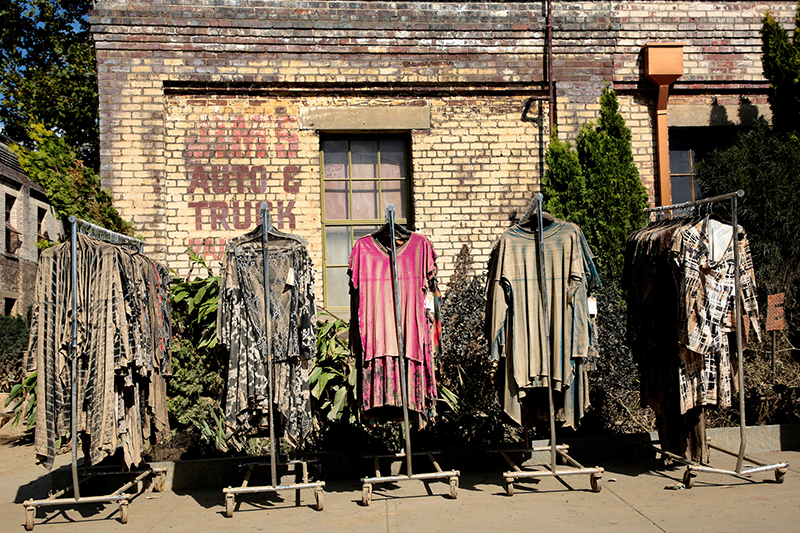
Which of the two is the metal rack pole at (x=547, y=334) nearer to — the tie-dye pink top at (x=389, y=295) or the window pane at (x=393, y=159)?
the tie-dye pink top at (x=389, y=295)

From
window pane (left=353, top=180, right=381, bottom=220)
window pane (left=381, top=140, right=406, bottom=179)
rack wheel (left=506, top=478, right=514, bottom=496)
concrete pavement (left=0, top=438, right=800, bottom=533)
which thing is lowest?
concrete pavement (left=0, top=438, right=800, bottom=533)

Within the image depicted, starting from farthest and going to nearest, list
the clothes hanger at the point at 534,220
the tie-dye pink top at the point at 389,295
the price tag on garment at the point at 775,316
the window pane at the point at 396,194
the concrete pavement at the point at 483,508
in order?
the window pane at the point at 396,194 < the price tag on garment at the point at 775,316 < the clothes hanger at the point at 534,220 < the tie-dye pink top at the point at 389,295 < the concrete pavement at the point at 483,508

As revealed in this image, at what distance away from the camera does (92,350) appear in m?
4.84

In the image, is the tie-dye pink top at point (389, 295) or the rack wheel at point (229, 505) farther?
the tie-dye pink top at point (389, 295)

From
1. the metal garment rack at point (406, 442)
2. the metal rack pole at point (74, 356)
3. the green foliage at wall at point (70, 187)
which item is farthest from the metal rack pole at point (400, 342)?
the green foliage at wall at point (70, 187)

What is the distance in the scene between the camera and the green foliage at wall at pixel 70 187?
24.1 feet

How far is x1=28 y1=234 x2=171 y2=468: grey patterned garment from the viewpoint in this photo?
4.78m

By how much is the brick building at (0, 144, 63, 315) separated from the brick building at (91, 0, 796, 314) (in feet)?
40.4

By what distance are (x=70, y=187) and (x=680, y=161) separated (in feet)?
25.5

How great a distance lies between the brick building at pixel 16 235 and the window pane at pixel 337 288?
13.1 meters

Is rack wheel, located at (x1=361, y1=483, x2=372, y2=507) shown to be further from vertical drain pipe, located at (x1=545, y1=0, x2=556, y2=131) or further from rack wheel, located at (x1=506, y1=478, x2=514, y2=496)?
vertical drain pipe, located at (x1=545, y1=0, x2=556, y2=131)

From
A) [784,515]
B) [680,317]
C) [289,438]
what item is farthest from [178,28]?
[784,515]

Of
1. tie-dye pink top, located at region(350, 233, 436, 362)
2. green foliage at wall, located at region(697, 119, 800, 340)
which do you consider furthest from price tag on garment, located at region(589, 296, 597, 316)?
green foliage at wall, located at region(697, 119, 800, 340)

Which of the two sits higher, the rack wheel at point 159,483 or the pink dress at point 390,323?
the pink dress at point 390,323
